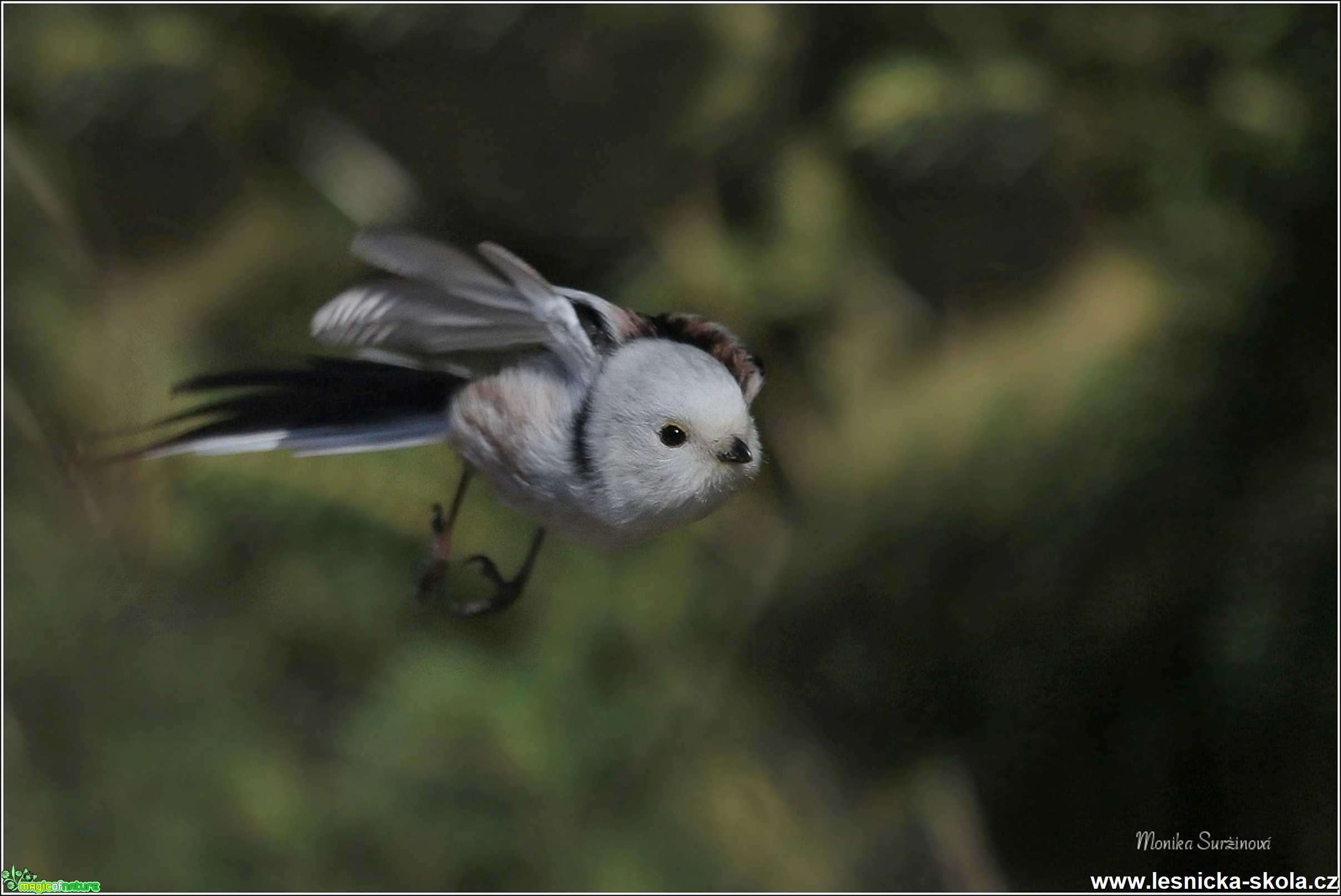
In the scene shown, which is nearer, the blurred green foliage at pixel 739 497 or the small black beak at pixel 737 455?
the small black beak at pixel 737 455

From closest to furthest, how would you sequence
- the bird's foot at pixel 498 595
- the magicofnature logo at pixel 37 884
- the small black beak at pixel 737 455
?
the small black beak at pixel 737 455
the bird's foot at pixel 498 595
the magicofnature logo at pixel 37 884

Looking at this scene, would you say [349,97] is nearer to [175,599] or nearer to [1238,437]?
[175,599]

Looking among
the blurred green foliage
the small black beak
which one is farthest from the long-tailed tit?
the blurred green foliage

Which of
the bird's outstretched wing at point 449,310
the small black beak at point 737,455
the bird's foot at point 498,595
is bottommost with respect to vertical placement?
the bird's foot at point 498,595

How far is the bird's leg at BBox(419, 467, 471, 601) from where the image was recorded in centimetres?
56

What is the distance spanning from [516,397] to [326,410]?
13 centimetres

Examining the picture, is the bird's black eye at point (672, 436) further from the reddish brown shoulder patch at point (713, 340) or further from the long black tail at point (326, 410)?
the long black tail at point (326, 410)

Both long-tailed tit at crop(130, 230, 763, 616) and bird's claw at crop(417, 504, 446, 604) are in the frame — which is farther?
bird's claw at crop(417, 504, 446, 604)

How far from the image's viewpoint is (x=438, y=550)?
1.89 feet

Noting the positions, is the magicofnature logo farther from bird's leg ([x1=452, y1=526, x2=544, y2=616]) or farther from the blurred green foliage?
bird's leg ([x1=452, y1=526, x2=544, y2=616])

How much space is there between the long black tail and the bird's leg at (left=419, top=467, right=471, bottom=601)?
1.4 inches

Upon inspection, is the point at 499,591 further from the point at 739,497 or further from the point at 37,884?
the point at 37,884

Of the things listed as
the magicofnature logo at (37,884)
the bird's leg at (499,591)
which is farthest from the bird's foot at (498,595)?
the magicofnature logo at (37,884)

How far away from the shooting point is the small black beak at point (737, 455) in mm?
424
